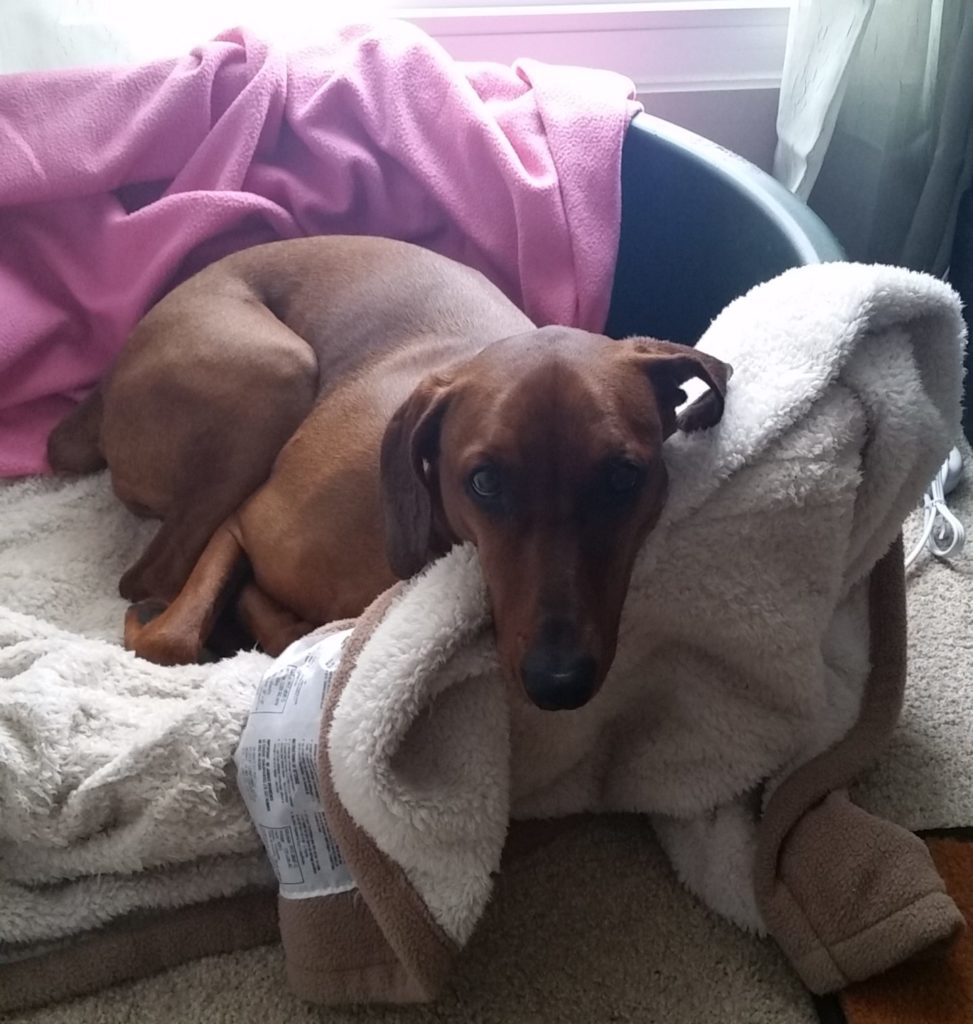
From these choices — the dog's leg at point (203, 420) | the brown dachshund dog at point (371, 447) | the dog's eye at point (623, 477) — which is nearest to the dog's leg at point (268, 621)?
the brown dachshund dog at point (371, 447)

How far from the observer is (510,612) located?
1174mm

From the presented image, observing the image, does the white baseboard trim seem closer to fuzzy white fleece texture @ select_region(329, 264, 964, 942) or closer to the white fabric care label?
fuzzy white fleece texture @ select_region(329, 264, 964, 942)

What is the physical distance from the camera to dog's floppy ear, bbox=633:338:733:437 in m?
1.29

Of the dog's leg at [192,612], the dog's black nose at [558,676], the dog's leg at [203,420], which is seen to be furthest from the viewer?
the dog's leg at [203,420]

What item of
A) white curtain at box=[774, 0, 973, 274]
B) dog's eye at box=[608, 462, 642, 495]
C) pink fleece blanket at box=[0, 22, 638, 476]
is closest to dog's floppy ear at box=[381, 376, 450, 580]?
dog's eye at box=[608, 462, 642, 495]

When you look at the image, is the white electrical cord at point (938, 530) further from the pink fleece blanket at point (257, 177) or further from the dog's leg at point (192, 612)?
the dog's leg at point (192, 612)

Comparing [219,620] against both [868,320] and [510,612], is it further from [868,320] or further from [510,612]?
[868,320]

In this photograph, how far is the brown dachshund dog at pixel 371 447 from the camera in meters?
1.18

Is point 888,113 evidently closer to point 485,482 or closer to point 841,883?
point 485,482

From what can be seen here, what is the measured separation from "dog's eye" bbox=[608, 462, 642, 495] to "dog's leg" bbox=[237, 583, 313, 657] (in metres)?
0.59

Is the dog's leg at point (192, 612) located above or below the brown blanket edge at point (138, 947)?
above

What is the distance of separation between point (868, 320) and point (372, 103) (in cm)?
107

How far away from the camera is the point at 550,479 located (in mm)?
1185

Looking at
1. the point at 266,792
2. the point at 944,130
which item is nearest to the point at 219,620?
the point at 266,792
